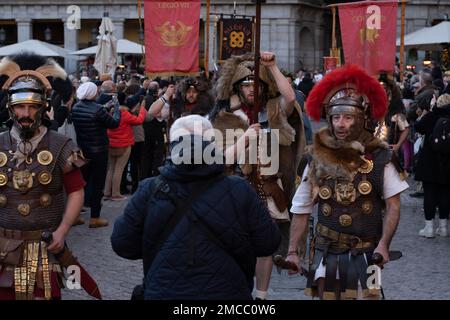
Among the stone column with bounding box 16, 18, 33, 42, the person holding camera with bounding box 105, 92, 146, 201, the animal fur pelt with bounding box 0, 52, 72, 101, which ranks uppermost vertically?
the stone column with bounding box 16, 18, 33, 42

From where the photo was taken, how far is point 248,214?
4047 millimetres

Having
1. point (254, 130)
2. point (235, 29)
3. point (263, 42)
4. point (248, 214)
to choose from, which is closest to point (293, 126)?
point (254, 130)

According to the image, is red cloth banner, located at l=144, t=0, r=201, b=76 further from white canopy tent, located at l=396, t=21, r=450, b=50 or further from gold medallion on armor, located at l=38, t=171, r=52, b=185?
white canopy tent, located at l=396, t=21, r=450, b=50

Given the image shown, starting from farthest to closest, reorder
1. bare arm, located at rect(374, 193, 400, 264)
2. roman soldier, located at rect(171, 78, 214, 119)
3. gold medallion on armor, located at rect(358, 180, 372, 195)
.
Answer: roman soldier, located at rect(171, 78, 214, 119) → gold medallion on armor, located at rect(358, 180, 372, 195) → bare arm, located at rect(374, 193, 400, 264)

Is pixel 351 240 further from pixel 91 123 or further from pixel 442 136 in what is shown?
pixel 91 123

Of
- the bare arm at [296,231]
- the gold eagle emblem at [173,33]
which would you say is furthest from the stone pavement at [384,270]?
the gold eagle emblem at [173,33]

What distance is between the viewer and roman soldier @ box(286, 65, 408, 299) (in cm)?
503

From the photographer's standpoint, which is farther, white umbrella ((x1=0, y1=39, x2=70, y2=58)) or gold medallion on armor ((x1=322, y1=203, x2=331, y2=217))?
white umbrella ((x1=0, y1=39, x2=70, y2=58))

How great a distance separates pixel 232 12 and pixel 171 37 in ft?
96.1

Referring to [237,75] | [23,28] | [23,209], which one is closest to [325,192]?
[23,209]

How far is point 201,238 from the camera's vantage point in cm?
391

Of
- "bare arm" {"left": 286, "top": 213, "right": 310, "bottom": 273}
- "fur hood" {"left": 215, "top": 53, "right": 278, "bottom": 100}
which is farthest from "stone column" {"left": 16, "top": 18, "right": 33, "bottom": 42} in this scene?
"bare arm" {"left": 286, "top": 213, "right": 310, "bottom": 273}

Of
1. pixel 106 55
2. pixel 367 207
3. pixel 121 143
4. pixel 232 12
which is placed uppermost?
pixel 232 12

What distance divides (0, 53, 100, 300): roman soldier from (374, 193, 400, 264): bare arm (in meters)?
1.91
